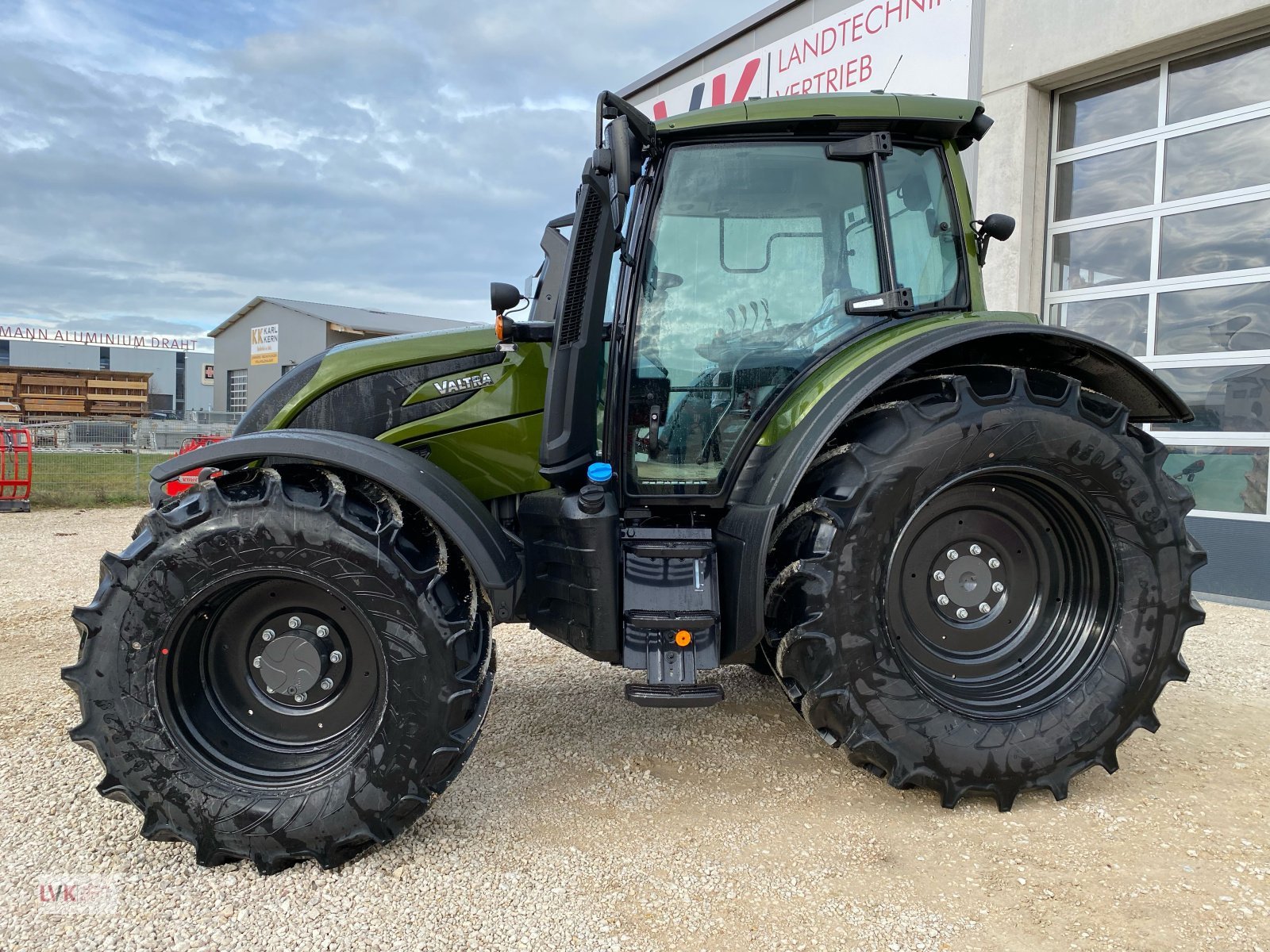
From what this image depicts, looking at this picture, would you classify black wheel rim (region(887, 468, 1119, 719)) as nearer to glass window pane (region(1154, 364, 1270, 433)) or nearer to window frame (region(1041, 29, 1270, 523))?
window frame (region(1041, 29, 1270, 523))

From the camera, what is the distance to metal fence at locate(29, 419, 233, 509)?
12.6 metres

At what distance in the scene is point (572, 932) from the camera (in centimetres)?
211

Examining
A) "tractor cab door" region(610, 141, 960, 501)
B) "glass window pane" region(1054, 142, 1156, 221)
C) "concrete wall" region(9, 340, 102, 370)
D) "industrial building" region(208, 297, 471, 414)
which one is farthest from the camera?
"concrete wall" region(9, 340, 102, 370)

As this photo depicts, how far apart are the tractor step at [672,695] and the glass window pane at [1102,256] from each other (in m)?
6.05

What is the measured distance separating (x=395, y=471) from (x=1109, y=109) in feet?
23.2

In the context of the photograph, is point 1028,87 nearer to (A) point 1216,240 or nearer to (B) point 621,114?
(A) point 1216,240

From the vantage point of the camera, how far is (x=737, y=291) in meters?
2.85

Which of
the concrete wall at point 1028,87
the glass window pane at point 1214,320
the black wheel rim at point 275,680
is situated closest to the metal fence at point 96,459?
the black wheel rim at point 275,680

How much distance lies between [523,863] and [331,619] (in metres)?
0.94

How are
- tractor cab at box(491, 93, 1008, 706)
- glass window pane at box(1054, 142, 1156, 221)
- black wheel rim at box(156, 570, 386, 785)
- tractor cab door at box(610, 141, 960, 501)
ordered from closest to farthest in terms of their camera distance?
1. black wheel rim at box(156, 570, 386, 785)
2. tractor cab at box(491, 93, 1008, 706)
3. tractor cab door at box(610, 141, 960, 501)
4. glass window pane at box(1054, 142, 1156, 221)

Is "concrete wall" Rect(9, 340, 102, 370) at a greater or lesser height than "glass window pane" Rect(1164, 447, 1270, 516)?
greater

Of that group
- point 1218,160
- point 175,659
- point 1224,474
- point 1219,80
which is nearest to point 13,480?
point 175,659

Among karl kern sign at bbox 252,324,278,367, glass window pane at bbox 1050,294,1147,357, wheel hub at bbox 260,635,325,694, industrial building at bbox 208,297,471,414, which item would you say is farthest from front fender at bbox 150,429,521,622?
karl kern sign at bbox 252,324,278,367

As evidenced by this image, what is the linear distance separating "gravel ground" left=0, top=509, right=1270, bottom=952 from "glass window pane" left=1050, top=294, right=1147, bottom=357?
13.4ft
